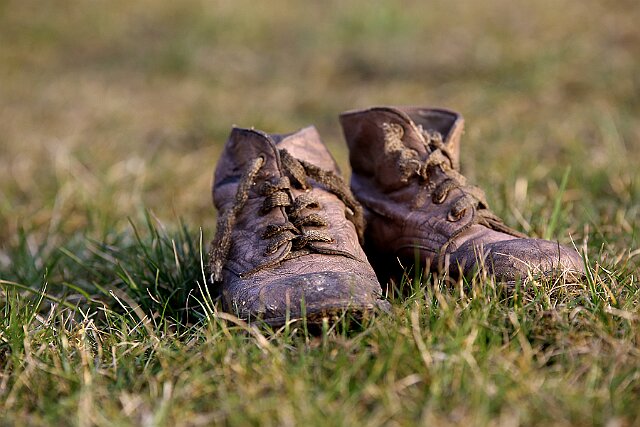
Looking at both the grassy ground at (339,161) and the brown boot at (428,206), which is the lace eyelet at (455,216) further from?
the grassy ground at (339,161)

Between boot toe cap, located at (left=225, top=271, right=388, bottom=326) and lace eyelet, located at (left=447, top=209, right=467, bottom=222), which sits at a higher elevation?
lace eyelet, located at (left=447, top=209, right=467, bottom=222)

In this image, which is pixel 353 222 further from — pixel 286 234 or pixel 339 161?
pixel 339 161

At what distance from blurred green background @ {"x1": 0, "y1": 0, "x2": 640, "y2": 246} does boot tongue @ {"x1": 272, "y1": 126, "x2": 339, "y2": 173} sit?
0.67 meters

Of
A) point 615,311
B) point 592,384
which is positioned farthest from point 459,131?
point 592,384

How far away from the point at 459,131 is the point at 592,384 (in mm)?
1250

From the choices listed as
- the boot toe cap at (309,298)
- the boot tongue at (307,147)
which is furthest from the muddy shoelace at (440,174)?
the boot toe cap at (309,298)

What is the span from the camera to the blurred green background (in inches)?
149

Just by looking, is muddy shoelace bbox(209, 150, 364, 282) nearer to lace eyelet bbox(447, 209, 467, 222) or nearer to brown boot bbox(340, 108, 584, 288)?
brown boot bbox(340, 108, 584, 288)

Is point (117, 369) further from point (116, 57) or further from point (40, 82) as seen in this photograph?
point (116, 57)

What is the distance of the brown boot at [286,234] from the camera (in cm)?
192

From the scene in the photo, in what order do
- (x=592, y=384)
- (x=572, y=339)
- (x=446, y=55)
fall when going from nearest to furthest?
(x=592, y=384) < (x=572, y=339) < (x=446, y=55)

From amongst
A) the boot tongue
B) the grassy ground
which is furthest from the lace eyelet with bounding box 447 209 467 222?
the boot tongue

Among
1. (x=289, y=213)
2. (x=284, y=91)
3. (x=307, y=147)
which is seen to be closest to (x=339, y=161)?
(x=284, y=91)

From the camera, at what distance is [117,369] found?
1.87m
